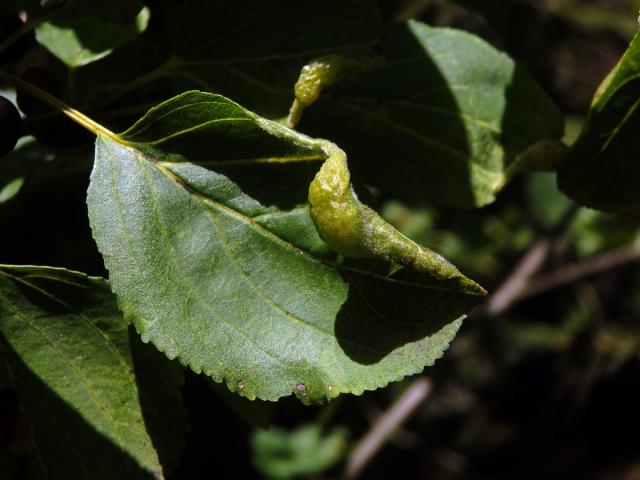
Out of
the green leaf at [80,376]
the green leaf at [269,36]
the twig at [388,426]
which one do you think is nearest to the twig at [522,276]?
the twig at [388,426]

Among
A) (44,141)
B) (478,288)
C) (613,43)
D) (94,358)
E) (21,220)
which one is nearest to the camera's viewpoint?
(478,288)

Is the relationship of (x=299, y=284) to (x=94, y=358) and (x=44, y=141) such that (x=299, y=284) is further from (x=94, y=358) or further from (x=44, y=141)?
(x=44, y=141)

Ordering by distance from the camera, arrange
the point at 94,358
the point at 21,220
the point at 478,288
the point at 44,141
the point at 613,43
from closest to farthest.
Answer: the point at 478,288
the point at 94,358
the point at 44,141
the point at 21,220
the point at 613,43

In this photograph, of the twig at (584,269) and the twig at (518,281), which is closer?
the twig at (518,281)

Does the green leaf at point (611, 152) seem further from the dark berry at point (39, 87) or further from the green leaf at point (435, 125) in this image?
the dark berry at point (39, 87)

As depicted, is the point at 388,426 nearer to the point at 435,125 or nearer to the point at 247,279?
the point at 435,125

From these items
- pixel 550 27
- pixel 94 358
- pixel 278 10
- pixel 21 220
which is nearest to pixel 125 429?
pixel 94 358

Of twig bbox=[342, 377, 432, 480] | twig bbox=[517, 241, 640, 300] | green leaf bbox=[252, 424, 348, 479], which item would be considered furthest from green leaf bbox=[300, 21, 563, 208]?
green leaf bbox=[252, 424, 348, 479]

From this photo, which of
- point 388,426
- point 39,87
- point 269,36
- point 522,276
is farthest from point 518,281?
point 39,87
